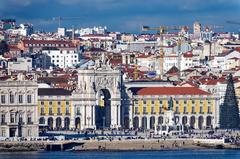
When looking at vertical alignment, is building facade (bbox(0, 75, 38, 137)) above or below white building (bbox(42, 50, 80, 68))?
below

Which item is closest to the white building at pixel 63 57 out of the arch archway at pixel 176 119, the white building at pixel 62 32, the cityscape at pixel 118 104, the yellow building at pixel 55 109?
the cityscape at pixel 118 104

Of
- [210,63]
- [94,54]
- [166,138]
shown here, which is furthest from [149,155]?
[94,54]

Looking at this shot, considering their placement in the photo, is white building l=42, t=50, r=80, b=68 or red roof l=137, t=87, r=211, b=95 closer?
red roof l=137, t=87, r=211, b=95

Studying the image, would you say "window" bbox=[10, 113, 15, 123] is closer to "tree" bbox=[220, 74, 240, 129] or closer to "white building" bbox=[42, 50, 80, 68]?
"tree" bbox=[220, 74, 240, 129]

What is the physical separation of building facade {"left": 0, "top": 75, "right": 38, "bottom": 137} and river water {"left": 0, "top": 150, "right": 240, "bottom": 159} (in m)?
4.61

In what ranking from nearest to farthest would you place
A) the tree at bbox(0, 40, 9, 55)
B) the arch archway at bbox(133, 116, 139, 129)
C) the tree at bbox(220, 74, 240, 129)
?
the tree at bbox(220, 74, 240, 129)
the arch archway at bbox(133, 116, 139, 129)
the tree at bbox(0, 40, 9, 55)

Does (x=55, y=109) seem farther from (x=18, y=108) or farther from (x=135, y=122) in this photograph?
(x=18, y=108)

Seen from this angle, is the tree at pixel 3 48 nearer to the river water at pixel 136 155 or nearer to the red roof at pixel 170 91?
the red roof at pixel 170 91

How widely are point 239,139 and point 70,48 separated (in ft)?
192

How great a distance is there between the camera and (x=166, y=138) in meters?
74.2

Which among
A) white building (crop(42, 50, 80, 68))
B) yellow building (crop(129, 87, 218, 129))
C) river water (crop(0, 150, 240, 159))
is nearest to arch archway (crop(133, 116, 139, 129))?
yellow building (crop(129, 87, 218, 129))

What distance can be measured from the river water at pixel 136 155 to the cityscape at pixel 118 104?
0.07 m

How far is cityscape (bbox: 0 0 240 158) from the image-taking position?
235 ft

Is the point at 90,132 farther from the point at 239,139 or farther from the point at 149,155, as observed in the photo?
the point at 149,155
